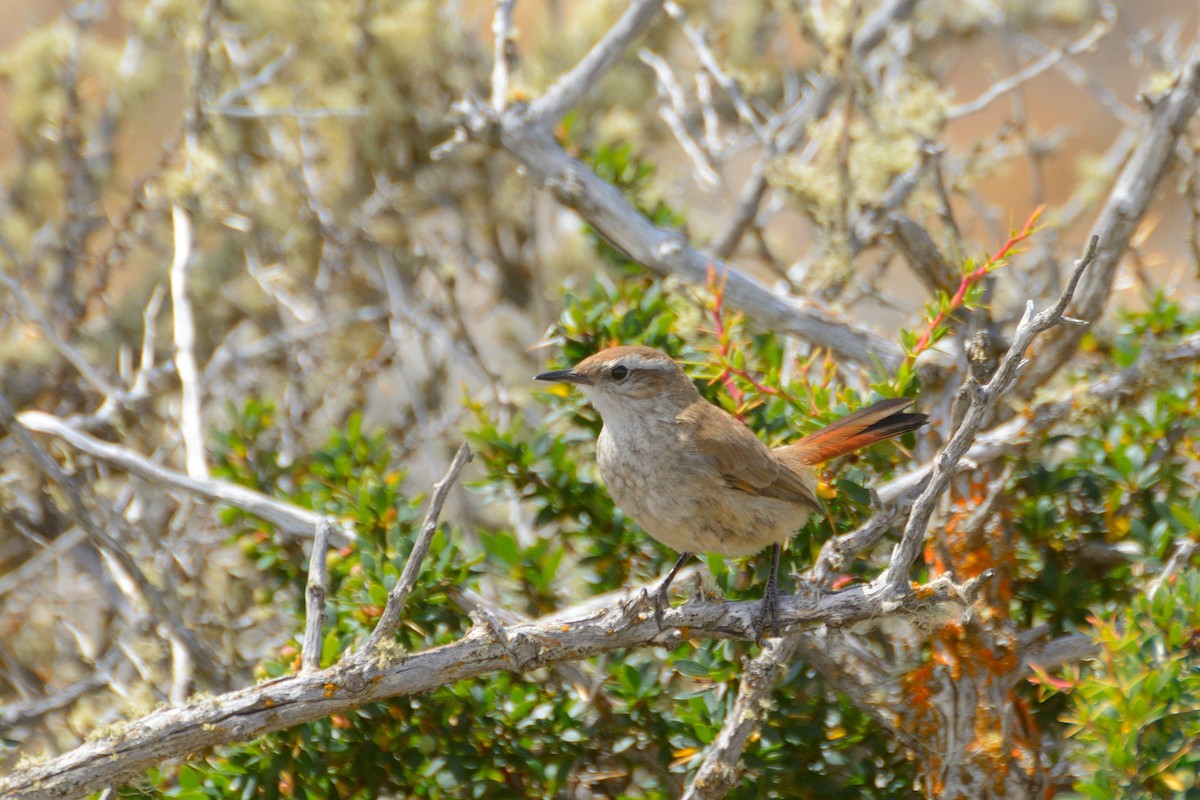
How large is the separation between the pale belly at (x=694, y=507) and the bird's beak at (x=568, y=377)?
267mm

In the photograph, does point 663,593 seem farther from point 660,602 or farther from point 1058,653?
point 1058,653

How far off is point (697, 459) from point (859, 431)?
0.45 metres

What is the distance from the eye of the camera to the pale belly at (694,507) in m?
2.94

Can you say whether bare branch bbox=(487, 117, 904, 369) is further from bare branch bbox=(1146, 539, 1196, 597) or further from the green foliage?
the green foliage

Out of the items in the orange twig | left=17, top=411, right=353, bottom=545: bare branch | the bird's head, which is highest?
the orange twig

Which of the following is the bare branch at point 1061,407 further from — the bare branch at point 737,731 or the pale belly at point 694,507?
the bare branch at point 737,731

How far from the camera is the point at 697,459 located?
3051 mm

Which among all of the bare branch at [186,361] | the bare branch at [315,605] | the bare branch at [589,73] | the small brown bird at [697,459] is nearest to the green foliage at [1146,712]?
the small brown bird at [697,459]

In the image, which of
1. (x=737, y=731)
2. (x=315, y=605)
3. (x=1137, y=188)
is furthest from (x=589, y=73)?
(x=737, y=731)

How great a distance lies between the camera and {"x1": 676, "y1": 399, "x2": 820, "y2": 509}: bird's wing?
2949mm

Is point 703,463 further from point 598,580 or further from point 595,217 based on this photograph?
point 595,217

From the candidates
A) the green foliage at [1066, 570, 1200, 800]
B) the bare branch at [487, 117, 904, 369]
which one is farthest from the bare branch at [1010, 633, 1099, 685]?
the bare branch at [487, 117, 904, 369]

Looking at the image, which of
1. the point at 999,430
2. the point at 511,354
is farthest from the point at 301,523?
the point at 511,354

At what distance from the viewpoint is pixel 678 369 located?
10.7 feet
